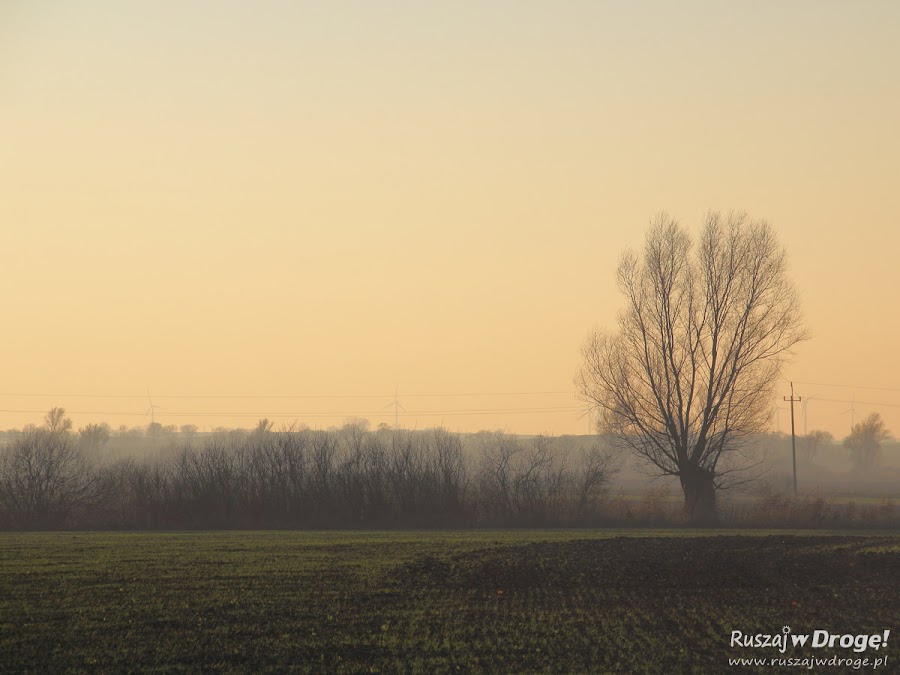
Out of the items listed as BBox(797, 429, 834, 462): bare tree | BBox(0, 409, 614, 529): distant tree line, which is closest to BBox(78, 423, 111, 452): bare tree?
BBox(0, 409, 614, 529): distant tree line

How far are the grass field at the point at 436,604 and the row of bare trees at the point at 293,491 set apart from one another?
18269 millimetres

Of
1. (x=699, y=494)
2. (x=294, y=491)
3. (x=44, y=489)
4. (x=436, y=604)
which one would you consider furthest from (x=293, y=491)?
(x=436, y=604)

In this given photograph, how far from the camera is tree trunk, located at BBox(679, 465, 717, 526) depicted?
163ft

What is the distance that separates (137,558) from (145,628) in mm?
11992

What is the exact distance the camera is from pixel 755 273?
52344 mm

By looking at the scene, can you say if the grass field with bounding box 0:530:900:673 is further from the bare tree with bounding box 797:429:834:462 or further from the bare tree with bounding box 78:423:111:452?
the bare tree with bounding box 797:429:834:462

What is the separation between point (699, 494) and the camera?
50.3m

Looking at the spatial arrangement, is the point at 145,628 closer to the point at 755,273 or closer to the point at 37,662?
the point at 37,662

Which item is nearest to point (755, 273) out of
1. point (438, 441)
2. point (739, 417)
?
point (739, 417)

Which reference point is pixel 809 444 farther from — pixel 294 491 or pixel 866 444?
pixel 294 491

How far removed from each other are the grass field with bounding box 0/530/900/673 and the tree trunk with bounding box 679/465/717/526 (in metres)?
18.2

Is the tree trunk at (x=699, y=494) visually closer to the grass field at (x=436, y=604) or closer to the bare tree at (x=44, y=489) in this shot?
the grass field at (x=436, y=604)

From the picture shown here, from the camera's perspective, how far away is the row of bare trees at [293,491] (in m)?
49.7

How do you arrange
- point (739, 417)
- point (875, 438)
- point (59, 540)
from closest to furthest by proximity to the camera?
point (59, 540)
point (739, 417)
point (875, 438)
